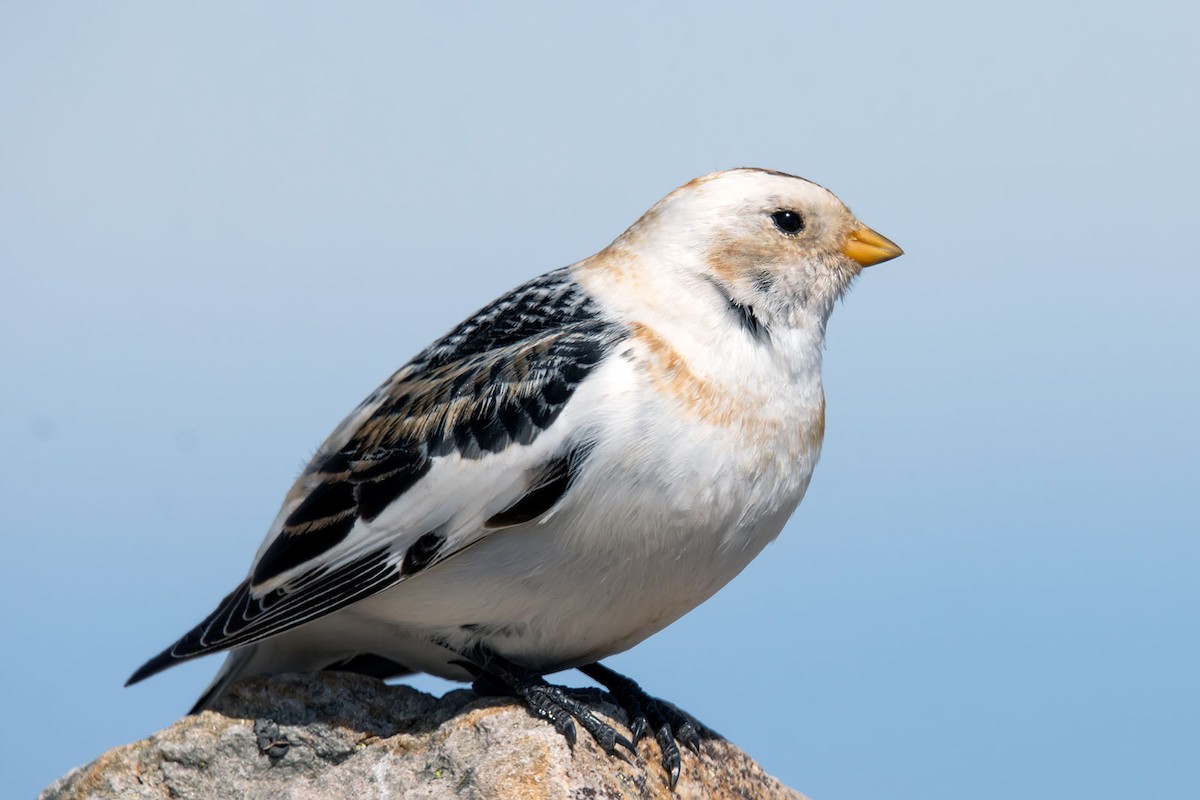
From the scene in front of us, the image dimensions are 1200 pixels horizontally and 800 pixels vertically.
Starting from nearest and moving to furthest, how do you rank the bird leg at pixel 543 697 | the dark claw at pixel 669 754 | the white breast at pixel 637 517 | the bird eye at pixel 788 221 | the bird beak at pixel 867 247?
the white breast at pixel 637 517 → the bird leg at pixel 543 697 → the dark claw at pixel 669 754 → the bird eye at pixel 788 221 → the bird beak at pixel 867 247

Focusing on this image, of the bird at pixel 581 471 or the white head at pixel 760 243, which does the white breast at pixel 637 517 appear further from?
the white head at pixel 760 243

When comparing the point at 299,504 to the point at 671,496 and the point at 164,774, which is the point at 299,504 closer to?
the point at 164,774

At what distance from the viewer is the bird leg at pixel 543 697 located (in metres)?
5.85

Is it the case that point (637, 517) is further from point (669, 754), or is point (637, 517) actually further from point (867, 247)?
point (867, 247)

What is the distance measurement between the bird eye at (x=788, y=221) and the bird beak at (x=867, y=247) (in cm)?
25

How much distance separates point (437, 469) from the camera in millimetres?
5820

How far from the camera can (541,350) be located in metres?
5.89

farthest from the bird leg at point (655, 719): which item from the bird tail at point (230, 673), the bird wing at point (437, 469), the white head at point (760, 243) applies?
the white head at point (760, 243)

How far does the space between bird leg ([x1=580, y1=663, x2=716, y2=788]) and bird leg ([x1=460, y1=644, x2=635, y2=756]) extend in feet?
0.73

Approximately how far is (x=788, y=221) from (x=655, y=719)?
7.15ft

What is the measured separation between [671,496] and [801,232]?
1369mm

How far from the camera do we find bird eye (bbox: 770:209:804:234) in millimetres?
6219

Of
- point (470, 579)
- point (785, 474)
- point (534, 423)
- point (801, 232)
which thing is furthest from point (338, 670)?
point (801, 232)

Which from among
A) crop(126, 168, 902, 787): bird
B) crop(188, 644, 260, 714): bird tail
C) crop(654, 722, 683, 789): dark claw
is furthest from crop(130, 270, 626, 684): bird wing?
crop(654, 722, 683, 789): dark claw
